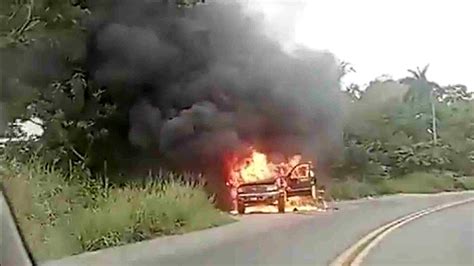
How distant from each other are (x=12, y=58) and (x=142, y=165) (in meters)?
9.57

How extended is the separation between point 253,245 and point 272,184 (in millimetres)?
10843

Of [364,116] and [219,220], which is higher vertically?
[364,116]

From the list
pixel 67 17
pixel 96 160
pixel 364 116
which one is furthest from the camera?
pixel 364 116

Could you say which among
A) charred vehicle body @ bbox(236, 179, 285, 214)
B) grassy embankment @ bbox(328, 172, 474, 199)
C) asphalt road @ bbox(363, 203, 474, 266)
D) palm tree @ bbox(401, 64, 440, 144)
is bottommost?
asphalt road @ bbox(363, 203, 474, 266)

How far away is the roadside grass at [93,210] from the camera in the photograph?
12.6 meters

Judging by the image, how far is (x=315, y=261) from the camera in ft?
39.0

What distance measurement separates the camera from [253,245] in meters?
14.5

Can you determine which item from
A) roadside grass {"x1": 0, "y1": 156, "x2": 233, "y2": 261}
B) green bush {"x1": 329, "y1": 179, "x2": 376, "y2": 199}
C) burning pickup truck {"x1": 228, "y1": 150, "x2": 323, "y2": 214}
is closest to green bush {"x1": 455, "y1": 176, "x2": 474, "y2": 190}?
green bush {"x1": 329, "y1": 179, "x2": 376, "y2": 199}

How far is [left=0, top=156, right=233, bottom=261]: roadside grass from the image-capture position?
12.6m

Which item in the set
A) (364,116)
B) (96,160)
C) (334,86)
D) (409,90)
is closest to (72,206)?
(96,160)

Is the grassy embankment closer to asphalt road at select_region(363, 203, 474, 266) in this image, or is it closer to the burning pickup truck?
the burning pickup truck

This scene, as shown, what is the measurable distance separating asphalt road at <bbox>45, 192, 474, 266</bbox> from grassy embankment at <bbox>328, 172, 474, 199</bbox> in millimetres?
16687

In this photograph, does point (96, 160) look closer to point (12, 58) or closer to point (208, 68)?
point (208, 68)

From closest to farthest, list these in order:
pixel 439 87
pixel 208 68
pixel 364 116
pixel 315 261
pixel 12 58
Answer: pixel 315 261 < pixel 12 58 < pixel 208 68 < pixel 364 116 < pixel 439 87
